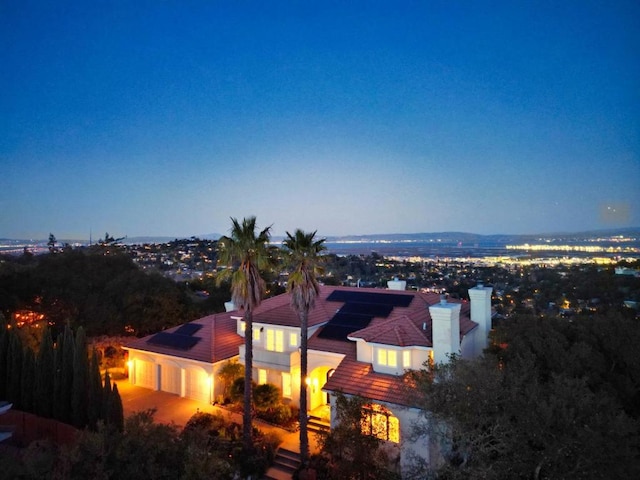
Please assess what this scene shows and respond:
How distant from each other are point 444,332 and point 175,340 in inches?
690

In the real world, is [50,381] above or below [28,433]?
above

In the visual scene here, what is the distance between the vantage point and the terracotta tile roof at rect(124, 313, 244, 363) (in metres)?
24.5

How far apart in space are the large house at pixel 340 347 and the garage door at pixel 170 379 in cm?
6

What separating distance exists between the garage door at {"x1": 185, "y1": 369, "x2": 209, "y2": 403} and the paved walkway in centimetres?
33

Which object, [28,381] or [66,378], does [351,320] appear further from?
[28,381]

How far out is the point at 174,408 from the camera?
76.6 ft

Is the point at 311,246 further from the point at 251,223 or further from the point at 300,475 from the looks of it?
the point at 300,475

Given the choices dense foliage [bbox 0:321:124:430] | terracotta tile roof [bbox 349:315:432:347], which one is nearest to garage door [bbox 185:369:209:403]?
dense foliage [bbox 0:321:124:430]

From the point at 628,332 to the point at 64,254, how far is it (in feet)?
159

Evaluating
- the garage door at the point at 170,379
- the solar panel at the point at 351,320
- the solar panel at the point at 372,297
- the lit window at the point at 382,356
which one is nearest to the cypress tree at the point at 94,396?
A: the garage door at the point at 170,379

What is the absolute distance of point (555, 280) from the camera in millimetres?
51688

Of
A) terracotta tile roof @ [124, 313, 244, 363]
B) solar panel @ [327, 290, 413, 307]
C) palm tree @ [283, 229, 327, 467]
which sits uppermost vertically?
palm tree @ [283, 229, 327, 467]

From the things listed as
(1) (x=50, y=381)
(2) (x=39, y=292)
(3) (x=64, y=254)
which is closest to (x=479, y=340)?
(1) (x=50, y=381)

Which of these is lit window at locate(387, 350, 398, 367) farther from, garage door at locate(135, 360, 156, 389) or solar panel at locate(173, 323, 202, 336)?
garage door at locate(135, 360, 156, 389)
